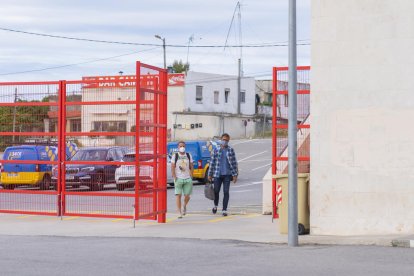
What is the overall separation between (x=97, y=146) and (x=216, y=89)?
2434 inches

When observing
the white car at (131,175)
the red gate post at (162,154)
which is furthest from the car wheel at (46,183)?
the red gate post at (162,154)

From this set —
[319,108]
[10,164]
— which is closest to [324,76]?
[319,108]

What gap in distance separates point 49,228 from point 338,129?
6461mm

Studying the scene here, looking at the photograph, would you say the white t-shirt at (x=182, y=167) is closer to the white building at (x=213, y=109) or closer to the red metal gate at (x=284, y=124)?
the red metal gate at (x=284, y=124)

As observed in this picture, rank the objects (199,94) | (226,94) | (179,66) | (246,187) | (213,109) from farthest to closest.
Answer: (179,66) < (226,94) < (213,109) < (199,94) < (246,187)

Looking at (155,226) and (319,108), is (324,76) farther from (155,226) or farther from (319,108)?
(155,226)

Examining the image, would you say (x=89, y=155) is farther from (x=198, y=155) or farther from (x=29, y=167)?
(x=198, y=155)

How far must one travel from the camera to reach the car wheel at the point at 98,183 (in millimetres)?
18578

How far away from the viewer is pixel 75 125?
1923 centimetres

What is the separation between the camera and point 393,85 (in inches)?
558

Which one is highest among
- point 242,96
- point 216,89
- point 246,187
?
point 216,89

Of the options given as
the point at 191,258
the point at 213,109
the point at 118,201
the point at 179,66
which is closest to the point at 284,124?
the point at 118,201

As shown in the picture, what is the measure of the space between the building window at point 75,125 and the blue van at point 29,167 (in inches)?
16.5

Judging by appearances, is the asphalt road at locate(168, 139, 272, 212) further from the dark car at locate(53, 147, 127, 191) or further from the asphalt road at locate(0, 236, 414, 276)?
the asphalt road at locate(0, 236, 414, 276)
